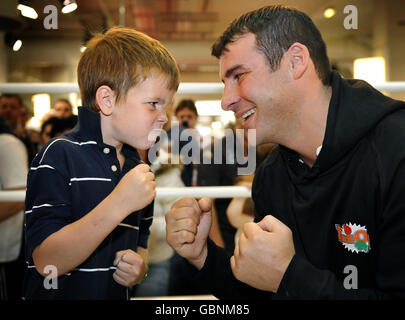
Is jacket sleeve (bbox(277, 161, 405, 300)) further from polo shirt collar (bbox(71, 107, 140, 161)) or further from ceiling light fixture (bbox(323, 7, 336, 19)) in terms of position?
ceiling light fixture (bbox(323, 7, 336, 19))

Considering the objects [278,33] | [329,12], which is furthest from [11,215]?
[329,12]

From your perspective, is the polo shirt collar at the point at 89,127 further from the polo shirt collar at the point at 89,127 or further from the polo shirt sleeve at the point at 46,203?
the polo shirt sleeve at the point at 46,203

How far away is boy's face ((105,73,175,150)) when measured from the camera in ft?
3.15

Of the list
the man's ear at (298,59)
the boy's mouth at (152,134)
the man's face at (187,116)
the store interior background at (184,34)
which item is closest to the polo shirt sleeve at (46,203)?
the boy's mouth at (152,134)

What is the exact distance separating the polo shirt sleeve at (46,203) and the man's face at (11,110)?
8.21ft

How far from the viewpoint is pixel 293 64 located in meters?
1.03

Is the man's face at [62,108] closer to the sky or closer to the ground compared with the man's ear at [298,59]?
closer to the ground

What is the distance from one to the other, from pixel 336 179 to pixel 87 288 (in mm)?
627

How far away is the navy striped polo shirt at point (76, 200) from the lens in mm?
810

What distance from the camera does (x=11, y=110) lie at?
10.0 feet

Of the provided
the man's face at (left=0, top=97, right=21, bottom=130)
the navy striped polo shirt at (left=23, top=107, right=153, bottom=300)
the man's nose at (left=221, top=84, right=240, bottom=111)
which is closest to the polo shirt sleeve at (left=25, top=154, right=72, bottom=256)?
the navy striped polo shirt at (left=23, top=107, right=153, bottom=300)

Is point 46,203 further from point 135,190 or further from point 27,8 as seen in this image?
point 27,8
